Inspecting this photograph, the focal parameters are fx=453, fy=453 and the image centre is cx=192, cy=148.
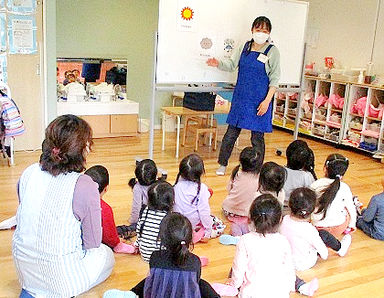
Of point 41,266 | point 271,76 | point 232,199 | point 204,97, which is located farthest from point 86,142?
point 204,97

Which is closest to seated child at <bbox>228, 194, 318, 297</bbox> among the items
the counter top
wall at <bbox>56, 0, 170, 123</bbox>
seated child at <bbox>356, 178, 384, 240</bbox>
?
seated child at <bbox>356, 178, 384, 240</bbox>

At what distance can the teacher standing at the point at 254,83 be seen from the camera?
416 cm

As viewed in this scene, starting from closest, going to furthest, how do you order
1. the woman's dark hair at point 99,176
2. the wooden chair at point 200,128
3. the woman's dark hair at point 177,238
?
the woman's dark hair at point 177,238 → the woman's dark hair at point 99,176 → the wooden chair at point 200,128

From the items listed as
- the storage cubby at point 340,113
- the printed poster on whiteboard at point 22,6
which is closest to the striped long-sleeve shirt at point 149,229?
the printed poster on whiteboard at point 22,6

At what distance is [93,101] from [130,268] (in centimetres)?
324

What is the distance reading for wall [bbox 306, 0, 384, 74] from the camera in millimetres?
5809

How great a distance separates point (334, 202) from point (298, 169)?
360 millimetres

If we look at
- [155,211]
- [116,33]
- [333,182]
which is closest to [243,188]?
[333,182]

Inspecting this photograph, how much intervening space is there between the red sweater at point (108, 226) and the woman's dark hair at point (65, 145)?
0.66m

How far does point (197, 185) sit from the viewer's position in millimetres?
2760

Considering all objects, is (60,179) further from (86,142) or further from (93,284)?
(93,284)

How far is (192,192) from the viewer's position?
275 cm

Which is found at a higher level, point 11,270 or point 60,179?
point 60,179

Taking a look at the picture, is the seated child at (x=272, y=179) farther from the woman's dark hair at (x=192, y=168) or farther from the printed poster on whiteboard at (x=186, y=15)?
the printed poster on whiteboard at (x=186, y=15)
